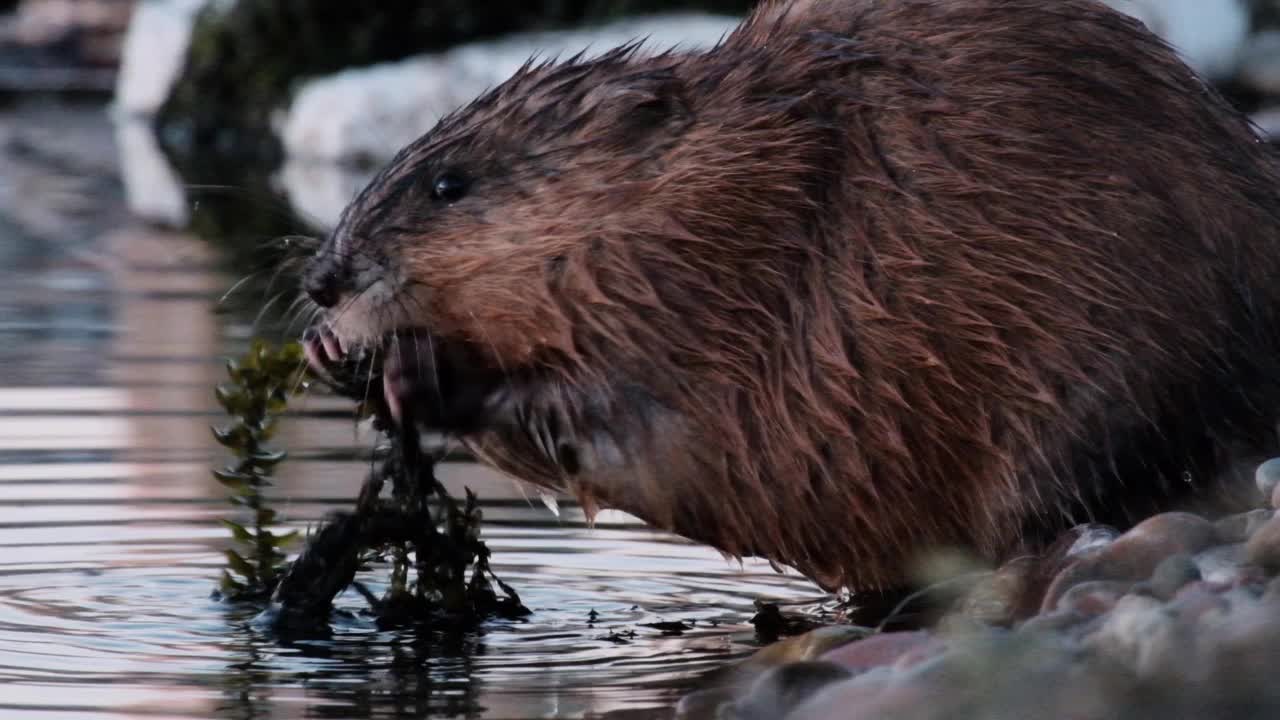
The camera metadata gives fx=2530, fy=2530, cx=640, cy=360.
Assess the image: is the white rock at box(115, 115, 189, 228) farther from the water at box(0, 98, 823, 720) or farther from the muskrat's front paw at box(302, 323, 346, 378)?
the muskrat's front paw at box(302, 323, 346, 378)

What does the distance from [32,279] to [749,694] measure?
306 inches

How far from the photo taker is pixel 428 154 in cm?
485

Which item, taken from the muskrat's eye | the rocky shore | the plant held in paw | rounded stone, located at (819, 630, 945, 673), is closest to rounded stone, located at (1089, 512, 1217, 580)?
the rocky shore

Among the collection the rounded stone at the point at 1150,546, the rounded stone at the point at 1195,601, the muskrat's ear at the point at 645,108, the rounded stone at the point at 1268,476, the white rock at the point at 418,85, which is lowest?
the rounded stone at the point at 1195,601

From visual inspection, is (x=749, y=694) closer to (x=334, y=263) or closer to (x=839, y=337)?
(x=839, y=337)

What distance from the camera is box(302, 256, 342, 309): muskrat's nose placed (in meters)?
4.68

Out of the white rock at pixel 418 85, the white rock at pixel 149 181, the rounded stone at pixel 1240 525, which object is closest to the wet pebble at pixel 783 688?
the rounded stone at pixel 1240 525

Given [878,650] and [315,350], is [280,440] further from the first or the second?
[878,650]

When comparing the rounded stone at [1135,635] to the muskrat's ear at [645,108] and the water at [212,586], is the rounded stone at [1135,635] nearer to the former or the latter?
the water at [212,586]

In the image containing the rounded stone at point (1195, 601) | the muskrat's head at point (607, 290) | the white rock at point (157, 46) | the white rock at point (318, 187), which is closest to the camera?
the rounded stone at point (1195, 601)

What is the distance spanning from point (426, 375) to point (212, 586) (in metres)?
0.67

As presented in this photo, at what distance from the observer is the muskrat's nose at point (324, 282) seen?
4.68 meters

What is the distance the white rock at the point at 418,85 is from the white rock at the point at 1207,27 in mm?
2745

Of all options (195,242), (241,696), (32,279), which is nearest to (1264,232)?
(241,696)
